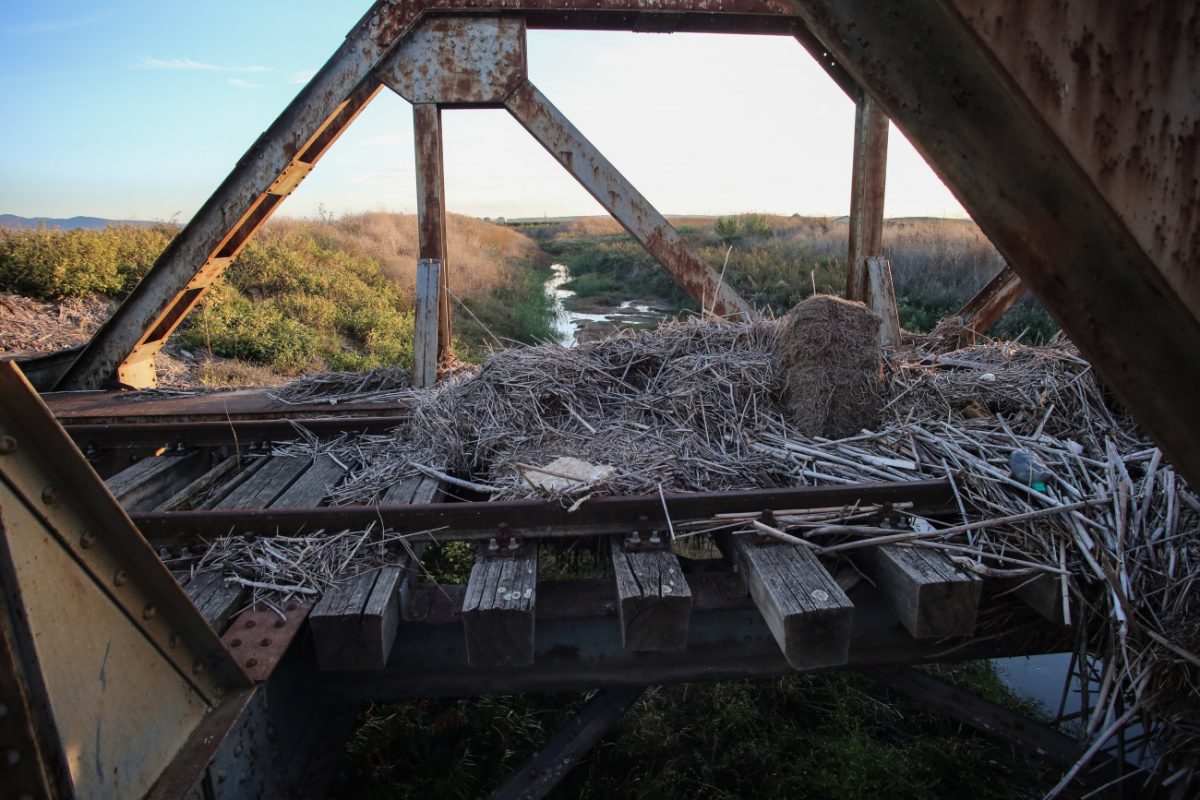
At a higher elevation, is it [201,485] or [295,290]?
[295,290]

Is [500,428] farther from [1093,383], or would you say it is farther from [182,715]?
[1093,383]

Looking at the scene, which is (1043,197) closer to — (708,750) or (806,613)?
(806,613)

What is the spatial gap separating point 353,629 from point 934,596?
5.86 ft

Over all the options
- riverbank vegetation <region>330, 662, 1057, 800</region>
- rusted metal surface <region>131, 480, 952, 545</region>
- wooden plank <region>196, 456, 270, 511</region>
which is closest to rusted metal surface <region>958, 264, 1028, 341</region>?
riverbank vegetation <region>330, 662, 1057, 800</region>

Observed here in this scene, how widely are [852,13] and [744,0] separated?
4600 mm

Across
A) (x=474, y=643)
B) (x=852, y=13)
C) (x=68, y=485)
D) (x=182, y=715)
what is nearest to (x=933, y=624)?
(x=474, y=643)

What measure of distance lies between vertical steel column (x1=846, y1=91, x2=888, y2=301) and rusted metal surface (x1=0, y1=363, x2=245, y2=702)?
4.81 meters

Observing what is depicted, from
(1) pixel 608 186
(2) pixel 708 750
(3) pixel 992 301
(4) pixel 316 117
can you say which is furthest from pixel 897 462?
(4) pixel 316 117

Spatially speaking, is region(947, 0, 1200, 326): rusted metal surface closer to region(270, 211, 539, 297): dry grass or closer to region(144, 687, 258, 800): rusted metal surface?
region(144, 687, 258, 800): rusted metal surface

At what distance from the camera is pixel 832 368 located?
3.43 metres

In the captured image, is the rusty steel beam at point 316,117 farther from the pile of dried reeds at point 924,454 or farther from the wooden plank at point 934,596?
the wooden plank at point 934,596

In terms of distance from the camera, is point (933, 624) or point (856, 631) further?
point (856, 631)

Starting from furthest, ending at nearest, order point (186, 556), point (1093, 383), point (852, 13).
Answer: point (1093, 383) < point (186, 556) < point (852, 13)

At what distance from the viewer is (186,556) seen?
8.71 ft
